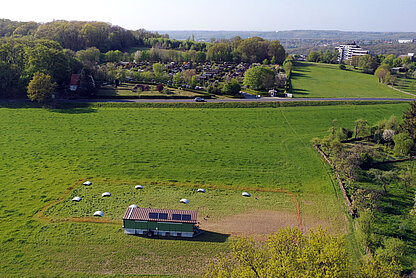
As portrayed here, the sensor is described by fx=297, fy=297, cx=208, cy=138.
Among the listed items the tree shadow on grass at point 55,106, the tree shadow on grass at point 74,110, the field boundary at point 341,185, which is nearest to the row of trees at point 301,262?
the field boundary at point 341,185

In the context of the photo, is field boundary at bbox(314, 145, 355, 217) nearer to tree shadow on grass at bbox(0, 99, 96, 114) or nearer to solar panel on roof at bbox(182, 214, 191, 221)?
solar panel on roof at bbox(182, 214, 191, 221)

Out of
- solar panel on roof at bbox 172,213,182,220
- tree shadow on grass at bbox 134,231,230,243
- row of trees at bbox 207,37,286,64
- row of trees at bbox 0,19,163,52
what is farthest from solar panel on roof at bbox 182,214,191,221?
row of trees at bbox 0,19,163,52

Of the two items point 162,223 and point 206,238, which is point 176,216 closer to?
point 162,223

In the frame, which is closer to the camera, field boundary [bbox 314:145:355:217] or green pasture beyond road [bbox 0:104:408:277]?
green pasture beyond road [bbox 0:104:408:277]

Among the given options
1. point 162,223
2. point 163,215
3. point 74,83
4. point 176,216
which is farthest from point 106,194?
point 74,83

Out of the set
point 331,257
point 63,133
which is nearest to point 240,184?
point 331,257

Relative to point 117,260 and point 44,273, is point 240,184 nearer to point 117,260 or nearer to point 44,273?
point 117,260
